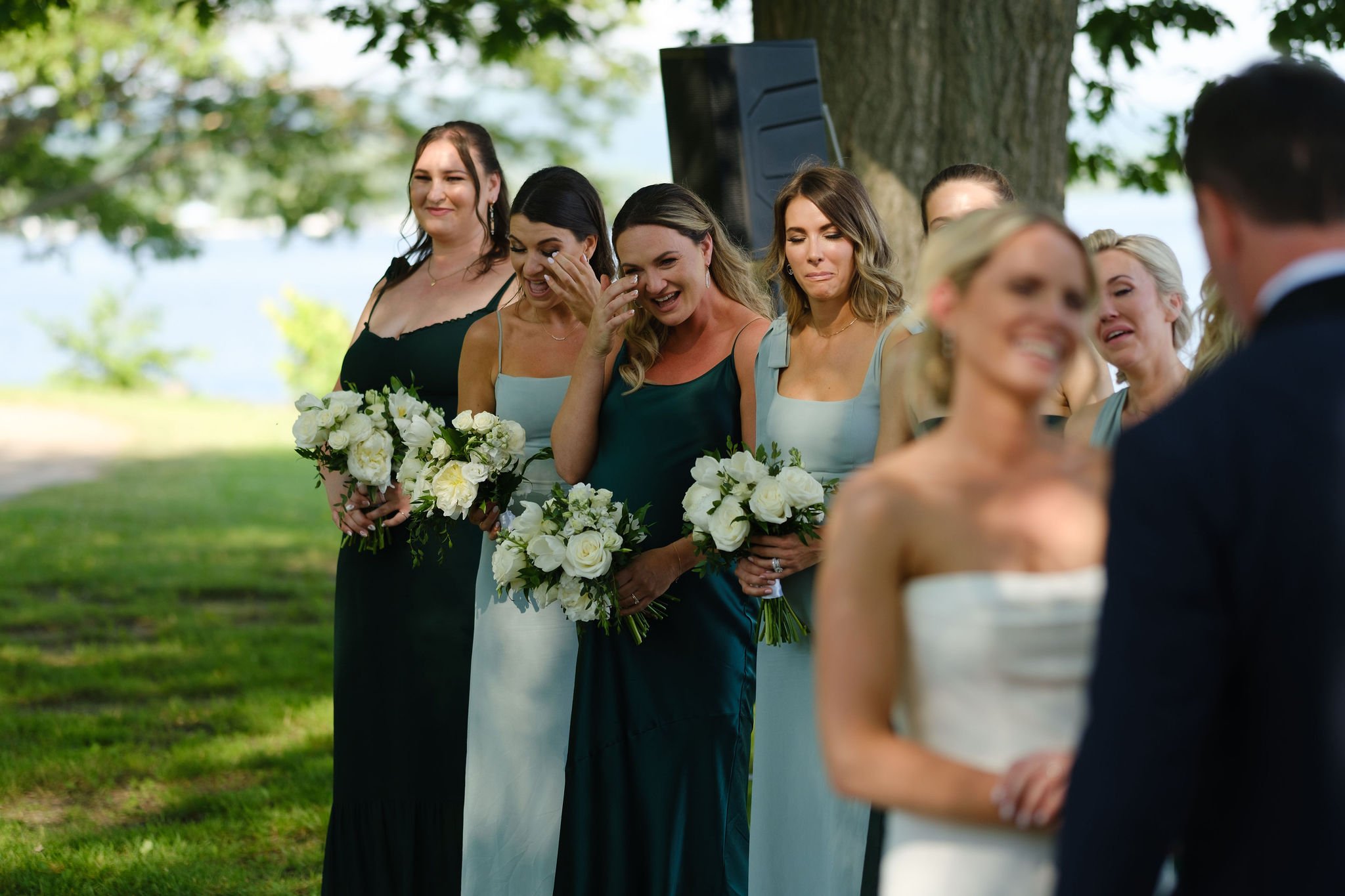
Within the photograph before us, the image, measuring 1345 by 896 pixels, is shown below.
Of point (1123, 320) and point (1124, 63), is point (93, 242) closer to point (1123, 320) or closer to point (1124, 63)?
point (1124, 63)

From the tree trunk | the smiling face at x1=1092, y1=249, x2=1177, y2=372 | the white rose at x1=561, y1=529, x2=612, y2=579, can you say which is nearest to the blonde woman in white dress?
the smiling face at x1=1092, y1=249, x2=1177, y2=372

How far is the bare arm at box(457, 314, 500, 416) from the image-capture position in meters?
4.83

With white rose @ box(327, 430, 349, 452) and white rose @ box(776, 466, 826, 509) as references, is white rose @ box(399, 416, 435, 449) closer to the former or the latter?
white rose @ box(327, 430, 349, 452)

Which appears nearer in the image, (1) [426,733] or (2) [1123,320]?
(2) [1123,320]

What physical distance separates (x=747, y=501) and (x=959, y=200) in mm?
1366

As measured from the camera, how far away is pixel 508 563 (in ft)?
13.5

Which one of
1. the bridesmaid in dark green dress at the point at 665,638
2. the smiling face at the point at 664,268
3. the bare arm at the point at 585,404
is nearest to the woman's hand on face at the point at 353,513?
the bare arm at the point at 585,404

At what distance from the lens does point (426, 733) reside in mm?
4996

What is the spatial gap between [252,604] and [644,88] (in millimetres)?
10341

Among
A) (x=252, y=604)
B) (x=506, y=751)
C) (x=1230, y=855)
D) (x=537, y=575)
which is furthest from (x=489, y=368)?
(x=252, y=604)

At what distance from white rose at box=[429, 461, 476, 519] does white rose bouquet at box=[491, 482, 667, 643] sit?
0.24m

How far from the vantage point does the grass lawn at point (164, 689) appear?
583 centimetres

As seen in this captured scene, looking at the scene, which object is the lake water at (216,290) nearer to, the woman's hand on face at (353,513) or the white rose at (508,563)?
the woman's hand on face at (353,513)

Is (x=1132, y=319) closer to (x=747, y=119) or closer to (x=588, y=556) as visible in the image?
(x=588, y=556)
